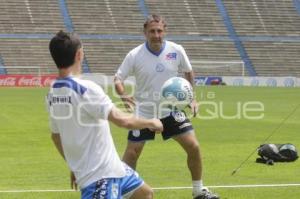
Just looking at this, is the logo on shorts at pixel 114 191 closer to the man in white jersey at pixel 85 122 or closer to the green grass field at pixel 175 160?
the man in white jersey at pixel 85 122

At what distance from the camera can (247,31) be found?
214 ft

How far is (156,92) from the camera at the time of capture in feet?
30.2

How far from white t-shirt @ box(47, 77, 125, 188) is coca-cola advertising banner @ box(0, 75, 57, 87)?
47.0 metres

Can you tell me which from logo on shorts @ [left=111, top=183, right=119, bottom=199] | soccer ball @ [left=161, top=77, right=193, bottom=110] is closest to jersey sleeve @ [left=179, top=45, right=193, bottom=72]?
soccer ball @ [left=161, top=77, right=193, bottom=110]

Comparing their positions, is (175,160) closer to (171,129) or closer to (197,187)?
(197,187)

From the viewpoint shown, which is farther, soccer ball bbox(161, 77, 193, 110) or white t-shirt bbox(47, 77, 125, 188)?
soccer ball bbox(161, 77, 193, 110)

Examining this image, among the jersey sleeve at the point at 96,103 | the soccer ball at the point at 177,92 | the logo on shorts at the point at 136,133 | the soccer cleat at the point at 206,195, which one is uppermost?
the soccer ball at the point at 177,92

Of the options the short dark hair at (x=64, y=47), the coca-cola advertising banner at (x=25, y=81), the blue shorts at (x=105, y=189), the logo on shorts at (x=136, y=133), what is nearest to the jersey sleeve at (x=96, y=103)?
the short dark hair at (x=64, y=47)

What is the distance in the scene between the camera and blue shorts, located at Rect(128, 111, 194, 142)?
907 cm

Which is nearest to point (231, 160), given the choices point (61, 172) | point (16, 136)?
point (61, 172)

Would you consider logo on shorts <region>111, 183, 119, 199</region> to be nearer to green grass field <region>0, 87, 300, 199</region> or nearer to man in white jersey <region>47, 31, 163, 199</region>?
man in white jersey <region>47, 31, 163, 199</region>

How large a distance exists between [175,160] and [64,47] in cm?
866

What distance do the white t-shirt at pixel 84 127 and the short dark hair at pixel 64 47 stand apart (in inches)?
6.6

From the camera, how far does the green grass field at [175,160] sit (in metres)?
10.1
